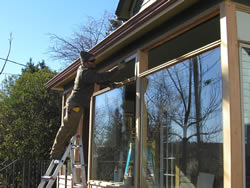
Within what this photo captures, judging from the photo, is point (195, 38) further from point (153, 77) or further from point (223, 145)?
point (223, 145)

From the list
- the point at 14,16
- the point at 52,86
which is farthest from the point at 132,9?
the point at 14,16

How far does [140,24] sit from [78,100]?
1.58 meters

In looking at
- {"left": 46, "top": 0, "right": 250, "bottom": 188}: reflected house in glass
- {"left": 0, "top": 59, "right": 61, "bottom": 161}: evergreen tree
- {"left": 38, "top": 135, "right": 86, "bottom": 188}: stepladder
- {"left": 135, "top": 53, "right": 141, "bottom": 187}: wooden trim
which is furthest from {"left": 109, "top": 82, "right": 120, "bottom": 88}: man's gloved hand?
{"left": 0, "top": 59, "right": 61, "bottom": 161}: evergreen tree

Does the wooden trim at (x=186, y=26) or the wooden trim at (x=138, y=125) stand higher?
the wooden trim at (x=186, y=26)

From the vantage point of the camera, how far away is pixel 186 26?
3658 millimetres

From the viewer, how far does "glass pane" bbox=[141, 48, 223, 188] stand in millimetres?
3135

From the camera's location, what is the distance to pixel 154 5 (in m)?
3.75

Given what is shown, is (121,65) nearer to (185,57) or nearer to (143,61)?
(143,61)

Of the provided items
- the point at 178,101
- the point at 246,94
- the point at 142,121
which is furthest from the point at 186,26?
the point at 142,121

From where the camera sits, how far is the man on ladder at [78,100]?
4.71 m

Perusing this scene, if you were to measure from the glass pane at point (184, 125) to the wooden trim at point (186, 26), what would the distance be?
423mm

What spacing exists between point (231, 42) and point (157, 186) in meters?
2.00

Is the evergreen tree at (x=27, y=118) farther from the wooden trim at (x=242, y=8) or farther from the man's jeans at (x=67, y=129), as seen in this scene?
the wooden trim at (x=242, y=8)

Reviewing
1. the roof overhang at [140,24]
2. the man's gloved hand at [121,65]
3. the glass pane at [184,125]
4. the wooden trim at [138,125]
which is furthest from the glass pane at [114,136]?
the roof overhang at [140,24]
